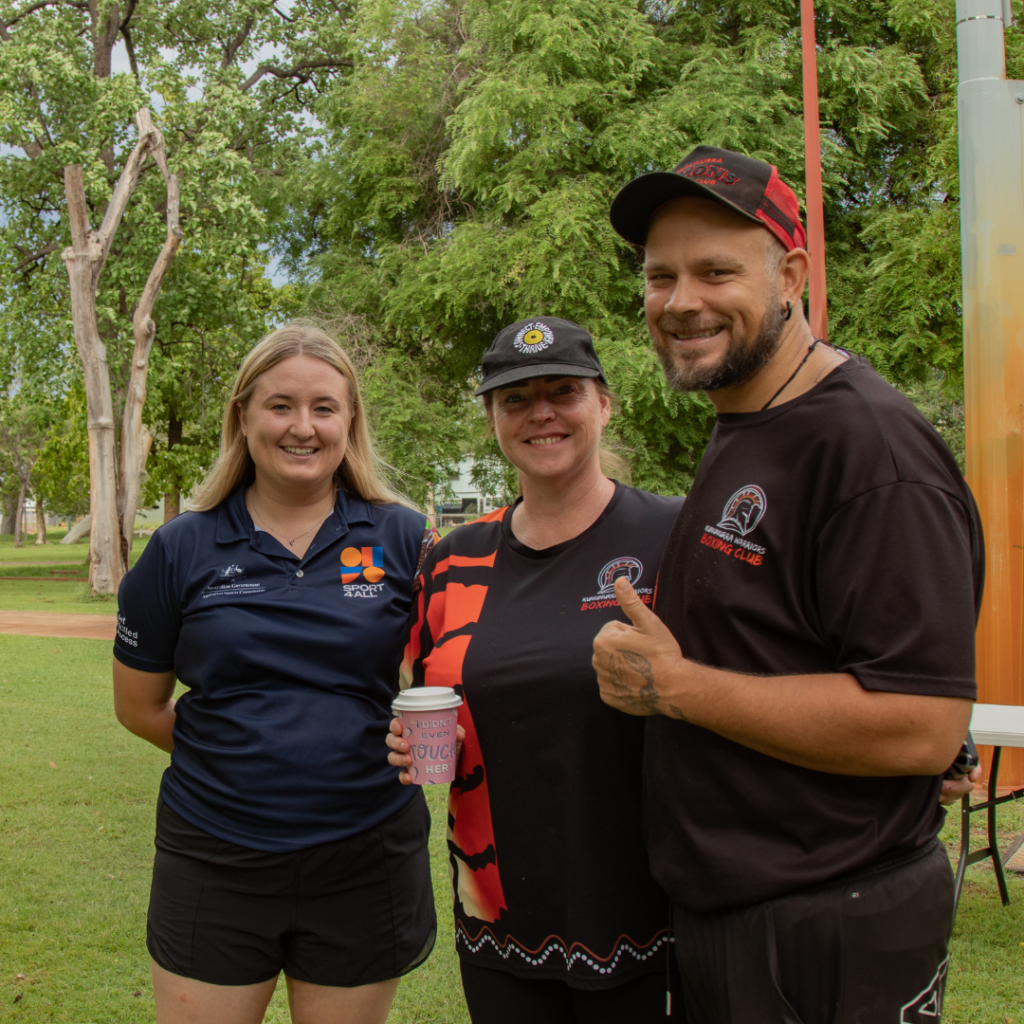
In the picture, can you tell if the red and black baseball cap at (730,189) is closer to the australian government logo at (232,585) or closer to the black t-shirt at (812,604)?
the black t-shirt at (812,604)

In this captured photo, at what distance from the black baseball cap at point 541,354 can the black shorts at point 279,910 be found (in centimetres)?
124

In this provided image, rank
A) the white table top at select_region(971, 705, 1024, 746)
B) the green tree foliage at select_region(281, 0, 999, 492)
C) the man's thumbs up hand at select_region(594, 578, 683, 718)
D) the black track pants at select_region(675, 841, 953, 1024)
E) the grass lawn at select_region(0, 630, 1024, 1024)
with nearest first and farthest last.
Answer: the black track pants at select_region(675, 841, 953, 1024) < the man's thumbs up hand at select_region(594, 578, 683, 718) < the grass lawn at select_region(0, 630, 1024, 1024) < the white table top at select_region(971, 705, 1024, 746) < the green tree foliage at select_region(281, 0, 999, 492)

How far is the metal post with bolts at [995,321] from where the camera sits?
6371 millimetres

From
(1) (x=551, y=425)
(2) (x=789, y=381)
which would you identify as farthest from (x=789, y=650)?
(1) (x=551, y=425)

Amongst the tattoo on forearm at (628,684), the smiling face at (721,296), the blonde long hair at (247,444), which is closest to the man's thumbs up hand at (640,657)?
the tattoo on forearm at (628,684)

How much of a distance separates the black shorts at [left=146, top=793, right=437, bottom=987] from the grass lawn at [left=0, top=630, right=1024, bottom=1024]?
1.84m

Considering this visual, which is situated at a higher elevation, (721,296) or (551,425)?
(721,296)

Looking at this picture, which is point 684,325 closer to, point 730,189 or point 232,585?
point 730,189

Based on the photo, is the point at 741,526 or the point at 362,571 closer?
the point at 741,526

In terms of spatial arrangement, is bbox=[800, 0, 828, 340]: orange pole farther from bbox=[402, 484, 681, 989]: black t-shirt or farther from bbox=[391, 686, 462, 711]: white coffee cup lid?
bbox=[391, 686, 462, 711]: white coffee cup lid

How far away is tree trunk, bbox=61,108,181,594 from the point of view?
64.3 ft

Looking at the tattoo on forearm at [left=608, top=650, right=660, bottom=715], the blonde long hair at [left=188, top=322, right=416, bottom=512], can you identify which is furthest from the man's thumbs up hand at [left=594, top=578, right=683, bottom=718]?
the blonde long hair at [left=188, top=322, right=416, bottom=512]

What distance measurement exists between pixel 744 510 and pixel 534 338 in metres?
0.92

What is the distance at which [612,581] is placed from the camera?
235 centimetres
